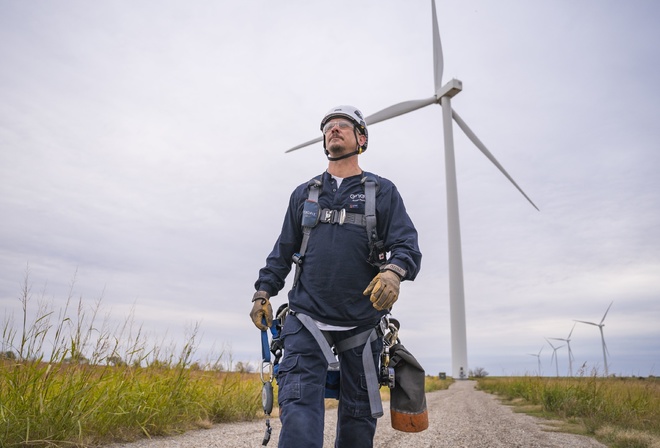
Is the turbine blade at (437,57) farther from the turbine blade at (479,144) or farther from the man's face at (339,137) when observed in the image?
the man's face at (339,137)

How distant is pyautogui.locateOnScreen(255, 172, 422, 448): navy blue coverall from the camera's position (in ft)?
11.4

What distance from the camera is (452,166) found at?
1273 inches

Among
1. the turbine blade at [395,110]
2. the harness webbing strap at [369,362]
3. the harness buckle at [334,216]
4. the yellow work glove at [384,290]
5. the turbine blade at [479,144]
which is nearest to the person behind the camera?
the yellow work glove at [384,290]

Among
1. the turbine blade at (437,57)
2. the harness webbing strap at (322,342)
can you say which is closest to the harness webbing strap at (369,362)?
the harness webbing strap at (322,342)

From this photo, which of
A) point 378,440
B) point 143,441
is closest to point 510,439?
point 378,440

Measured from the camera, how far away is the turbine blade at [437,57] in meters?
32.7

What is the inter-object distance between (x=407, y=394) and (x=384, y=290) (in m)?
0.97

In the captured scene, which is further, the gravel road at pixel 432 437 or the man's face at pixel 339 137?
the gravel road at pixel 432 437

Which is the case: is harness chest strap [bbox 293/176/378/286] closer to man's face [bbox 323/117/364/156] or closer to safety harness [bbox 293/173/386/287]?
safety harness [bbox 293/173/386/287]

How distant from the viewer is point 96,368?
19.7 feet

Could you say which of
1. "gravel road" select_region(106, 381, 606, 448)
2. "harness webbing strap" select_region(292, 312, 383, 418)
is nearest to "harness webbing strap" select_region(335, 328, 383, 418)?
"harness webbing strap" select_region(292, 312, 383, 418)

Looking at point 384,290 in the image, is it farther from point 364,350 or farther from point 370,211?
point 370,211

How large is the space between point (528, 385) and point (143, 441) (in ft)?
50.9

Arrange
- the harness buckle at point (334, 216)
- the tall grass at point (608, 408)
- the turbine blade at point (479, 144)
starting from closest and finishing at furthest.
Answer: the harness buckle at point (334, 216) < the tall grass at point (608, 408) < the turbine blade at point (479, 144)
